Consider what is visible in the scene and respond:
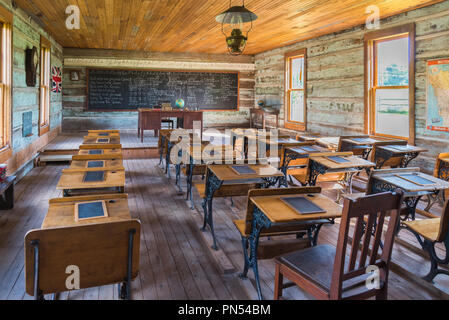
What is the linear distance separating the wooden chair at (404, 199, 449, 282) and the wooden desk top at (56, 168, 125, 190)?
80.3 inches

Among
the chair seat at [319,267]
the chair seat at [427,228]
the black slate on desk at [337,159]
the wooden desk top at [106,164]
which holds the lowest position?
the chair seat at [319,267]

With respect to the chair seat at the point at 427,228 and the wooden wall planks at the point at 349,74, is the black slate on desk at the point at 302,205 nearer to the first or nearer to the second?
the chair seat at the point at 427,228

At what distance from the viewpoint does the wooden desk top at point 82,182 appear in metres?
2.48

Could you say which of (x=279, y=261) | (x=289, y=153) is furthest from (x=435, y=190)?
(x=289, y=153)

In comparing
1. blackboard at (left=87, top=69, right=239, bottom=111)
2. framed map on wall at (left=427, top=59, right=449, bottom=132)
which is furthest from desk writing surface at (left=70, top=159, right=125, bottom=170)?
blackboard at (left=87, top=69, right=239, bottom=111)

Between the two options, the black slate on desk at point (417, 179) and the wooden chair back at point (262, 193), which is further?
the black slate on desk at point (417, 179)

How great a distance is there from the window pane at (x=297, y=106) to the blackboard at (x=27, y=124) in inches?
222

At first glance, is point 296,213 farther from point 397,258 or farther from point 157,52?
point 157,52

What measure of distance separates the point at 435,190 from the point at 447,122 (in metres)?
2.60

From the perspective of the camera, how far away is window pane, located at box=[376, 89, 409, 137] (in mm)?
5535

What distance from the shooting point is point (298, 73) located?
844 centimetres

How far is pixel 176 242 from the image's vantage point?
3.08m

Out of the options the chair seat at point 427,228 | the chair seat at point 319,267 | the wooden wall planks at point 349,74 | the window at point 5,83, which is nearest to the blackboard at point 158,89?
the wooden wall planks at point 349,74

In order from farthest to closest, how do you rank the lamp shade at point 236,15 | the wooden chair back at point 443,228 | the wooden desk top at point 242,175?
the lamp shade at point 236,15, the wooden desk top at point 242,175, the wooden chair back at point 443,228
